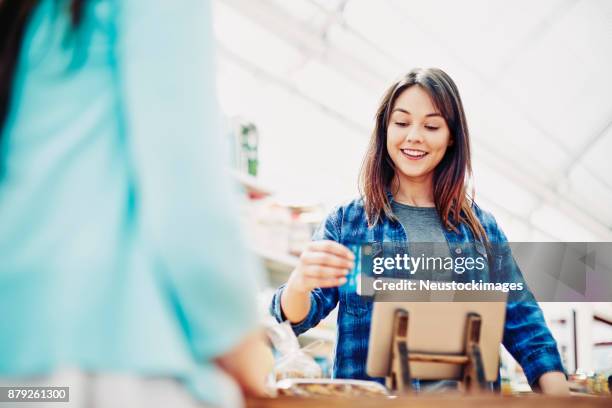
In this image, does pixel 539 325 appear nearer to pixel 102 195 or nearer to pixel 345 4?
pixel 102 195

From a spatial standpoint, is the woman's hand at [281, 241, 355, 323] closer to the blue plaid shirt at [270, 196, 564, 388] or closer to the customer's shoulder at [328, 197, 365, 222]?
the blue plaid shirt at [270, 196, 564, 388]

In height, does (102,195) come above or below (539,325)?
above

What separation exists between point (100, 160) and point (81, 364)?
196mm

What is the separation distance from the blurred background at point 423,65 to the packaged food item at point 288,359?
1118mm

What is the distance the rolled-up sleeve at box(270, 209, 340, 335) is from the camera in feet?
5.00

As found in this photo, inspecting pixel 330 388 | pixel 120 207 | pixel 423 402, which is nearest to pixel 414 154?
pixel 330 388

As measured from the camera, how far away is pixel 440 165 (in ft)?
5.56

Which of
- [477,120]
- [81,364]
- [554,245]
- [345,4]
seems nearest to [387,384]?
[81,364]

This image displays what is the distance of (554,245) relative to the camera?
302 cm

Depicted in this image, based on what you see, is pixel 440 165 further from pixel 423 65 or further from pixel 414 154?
pixel 423 65

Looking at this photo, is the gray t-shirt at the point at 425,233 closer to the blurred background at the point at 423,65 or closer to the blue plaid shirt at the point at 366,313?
the blue plaid shirt at the point at 366,313

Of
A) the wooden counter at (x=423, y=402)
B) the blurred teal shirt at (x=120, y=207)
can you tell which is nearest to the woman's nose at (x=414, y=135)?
the wooden counter at (x=423, y=402)

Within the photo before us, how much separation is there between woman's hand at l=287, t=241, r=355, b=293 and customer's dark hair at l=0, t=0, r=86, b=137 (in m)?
0.74

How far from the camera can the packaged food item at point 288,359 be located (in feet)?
5.15
